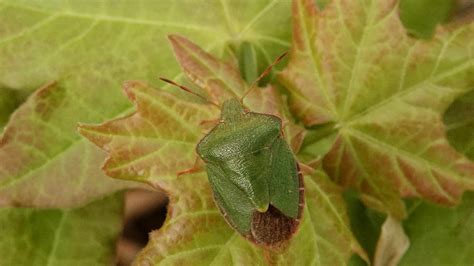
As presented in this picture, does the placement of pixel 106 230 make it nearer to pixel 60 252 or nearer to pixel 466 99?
pixel 60 252

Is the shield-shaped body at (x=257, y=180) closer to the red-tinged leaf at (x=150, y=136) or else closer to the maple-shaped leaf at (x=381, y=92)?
the red-tinged leaf at (x=150, y=136)

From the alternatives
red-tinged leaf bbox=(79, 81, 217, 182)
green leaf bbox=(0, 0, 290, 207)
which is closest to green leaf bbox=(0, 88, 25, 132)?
green leaf bbox=(0, 0, 290, 207)

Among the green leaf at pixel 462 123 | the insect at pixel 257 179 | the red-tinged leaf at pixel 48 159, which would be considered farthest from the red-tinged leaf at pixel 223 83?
the green leaf at pixel 462 123

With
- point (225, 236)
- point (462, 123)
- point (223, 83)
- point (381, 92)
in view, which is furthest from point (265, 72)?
point (462, 123)

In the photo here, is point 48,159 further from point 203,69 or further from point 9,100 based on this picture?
point 203,69

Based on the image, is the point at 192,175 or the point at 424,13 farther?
the point at 424,13
